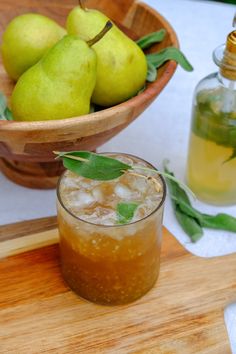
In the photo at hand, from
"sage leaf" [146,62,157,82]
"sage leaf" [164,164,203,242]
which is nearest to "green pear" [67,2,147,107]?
"sage leaf" [146,62,157,82]

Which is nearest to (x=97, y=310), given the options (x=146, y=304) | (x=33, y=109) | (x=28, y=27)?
(x=146, y=304)

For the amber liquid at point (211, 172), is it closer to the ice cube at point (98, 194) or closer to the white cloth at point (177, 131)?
the white cloth at point (177, 131)

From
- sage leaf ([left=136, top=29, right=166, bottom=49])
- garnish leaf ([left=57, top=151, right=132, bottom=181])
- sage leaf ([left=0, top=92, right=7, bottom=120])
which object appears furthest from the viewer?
sage leaf ([left=136, top=29, right=166, bottom=49])

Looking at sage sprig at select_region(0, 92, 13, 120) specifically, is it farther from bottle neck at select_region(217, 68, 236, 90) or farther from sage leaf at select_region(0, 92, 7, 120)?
bottle neck at select_region(217, 68, 236, 90)

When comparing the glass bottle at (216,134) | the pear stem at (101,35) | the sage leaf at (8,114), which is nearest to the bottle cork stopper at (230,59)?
the glass bottle at (216,134)

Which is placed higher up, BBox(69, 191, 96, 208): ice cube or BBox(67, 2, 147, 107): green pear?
BBox(67, 2, 147, 107): green pear

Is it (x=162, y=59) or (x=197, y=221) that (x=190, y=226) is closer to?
(x=197, y=221)

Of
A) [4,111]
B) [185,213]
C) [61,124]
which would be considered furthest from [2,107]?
[185,213]
